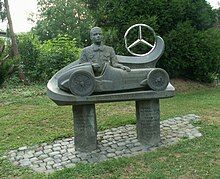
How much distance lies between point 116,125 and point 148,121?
4.52ft

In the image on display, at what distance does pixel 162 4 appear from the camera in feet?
35.2

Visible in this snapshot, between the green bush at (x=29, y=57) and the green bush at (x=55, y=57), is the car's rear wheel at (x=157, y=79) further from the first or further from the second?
the green bush at (x=29, y=57)

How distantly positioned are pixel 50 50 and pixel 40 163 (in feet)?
29.3

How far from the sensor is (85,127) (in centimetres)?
583

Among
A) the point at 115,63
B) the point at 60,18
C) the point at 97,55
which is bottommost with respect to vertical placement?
the point at 115,63

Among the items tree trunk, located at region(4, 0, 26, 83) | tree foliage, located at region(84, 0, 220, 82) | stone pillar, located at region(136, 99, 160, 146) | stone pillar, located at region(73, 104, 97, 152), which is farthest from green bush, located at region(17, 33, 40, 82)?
stone pillar, located at region(136, 99, 160, 146)

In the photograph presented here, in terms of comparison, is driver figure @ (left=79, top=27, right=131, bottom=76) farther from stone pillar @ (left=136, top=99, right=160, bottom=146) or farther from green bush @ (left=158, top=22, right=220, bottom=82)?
green bush @ (left=158, top=22, right=220, bottom=82)

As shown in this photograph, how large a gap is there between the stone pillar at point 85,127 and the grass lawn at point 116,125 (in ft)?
2.08

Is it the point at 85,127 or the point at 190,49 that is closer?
the point at 85,127

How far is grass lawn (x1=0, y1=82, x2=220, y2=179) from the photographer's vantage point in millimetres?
5047

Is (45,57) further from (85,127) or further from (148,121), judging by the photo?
(148,121)

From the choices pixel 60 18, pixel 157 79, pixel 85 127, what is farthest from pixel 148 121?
pixel 60 18

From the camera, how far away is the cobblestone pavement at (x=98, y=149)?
5.56m

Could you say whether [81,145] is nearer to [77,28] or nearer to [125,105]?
[125,105]
